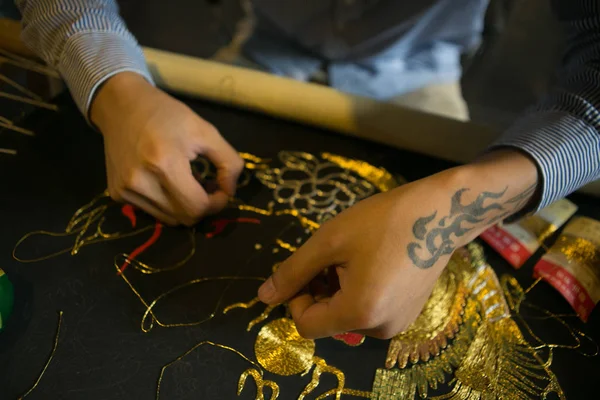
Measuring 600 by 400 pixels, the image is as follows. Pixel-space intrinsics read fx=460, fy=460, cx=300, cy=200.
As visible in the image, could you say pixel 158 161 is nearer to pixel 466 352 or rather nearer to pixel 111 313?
pixel 111 313

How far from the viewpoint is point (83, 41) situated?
0.59 meters

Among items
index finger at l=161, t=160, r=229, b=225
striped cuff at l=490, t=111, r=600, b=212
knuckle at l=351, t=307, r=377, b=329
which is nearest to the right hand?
index finger at l=161, t=160, r=229, b=225

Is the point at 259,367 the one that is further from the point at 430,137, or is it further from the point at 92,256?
the point at 430,137

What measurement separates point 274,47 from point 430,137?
17.9 inches

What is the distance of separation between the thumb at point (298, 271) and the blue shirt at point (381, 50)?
261 mm

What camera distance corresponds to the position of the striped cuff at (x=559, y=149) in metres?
0.51

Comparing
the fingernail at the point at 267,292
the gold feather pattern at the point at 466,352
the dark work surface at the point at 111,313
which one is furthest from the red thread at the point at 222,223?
the gold feather pattern at the point at 466,352

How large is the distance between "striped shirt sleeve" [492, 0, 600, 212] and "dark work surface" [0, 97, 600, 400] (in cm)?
13

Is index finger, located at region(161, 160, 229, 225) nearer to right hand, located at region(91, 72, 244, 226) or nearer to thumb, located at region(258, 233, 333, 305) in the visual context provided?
right hand, located at region(91, 72, 244, 226)

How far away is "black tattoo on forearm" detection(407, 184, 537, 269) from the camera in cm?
44

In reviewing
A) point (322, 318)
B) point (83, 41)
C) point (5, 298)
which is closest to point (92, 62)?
point (83, 41)

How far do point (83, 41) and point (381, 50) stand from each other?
54 cm

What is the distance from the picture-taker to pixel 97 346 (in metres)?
0.48

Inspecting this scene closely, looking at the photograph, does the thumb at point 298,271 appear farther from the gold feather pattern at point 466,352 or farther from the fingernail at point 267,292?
the gold feather pattern at point 466,352
